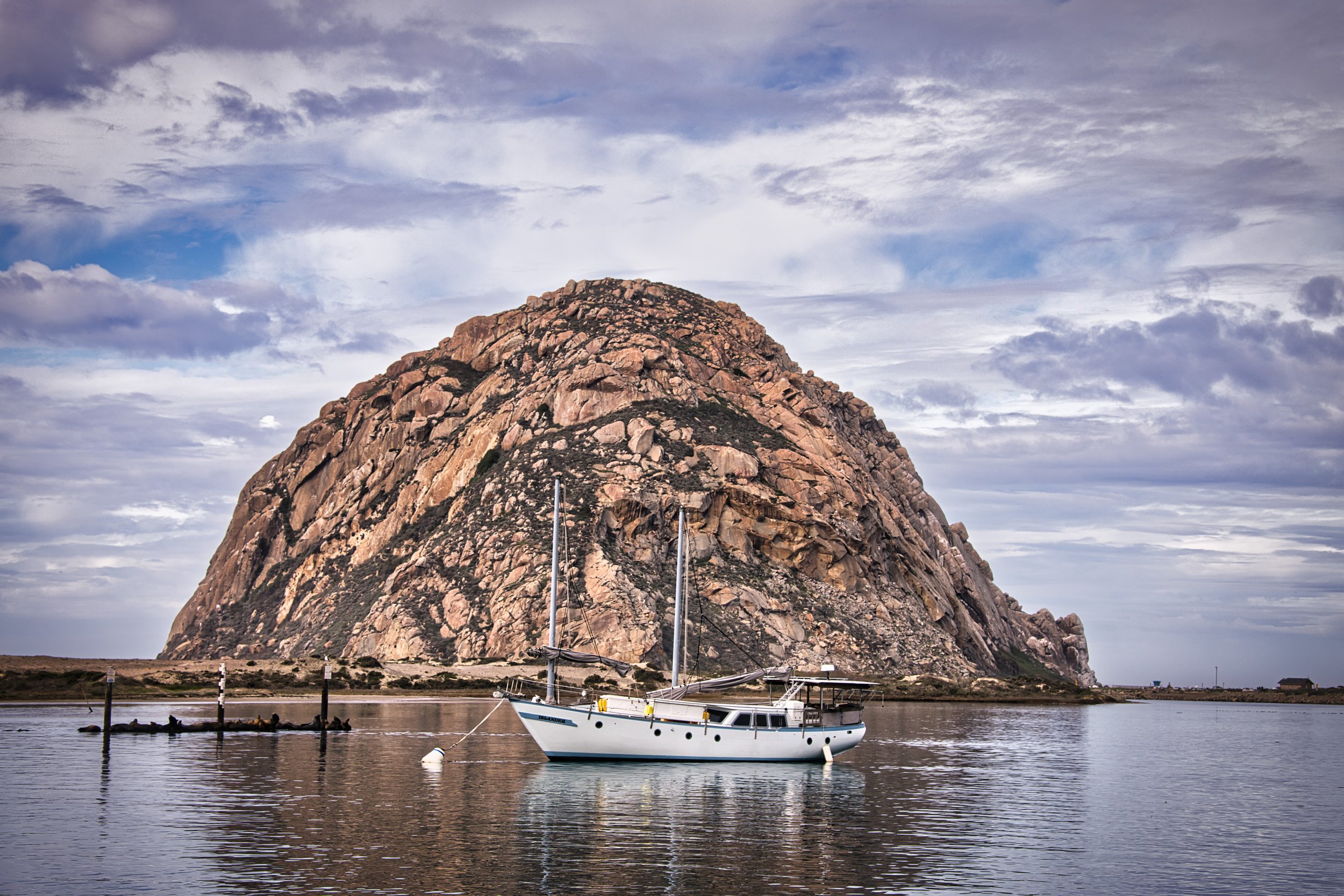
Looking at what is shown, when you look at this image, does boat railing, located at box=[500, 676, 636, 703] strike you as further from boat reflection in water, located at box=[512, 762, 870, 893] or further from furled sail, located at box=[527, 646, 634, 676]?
boat reflection in water, located at box=[512, 762, 870, 893]

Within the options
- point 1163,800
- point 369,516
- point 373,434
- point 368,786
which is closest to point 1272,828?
point 1163,800

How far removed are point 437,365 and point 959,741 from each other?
426 ft

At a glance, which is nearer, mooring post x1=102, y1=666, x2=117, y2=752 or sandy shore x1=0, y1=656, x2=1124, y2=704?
mooring post x1=102, y1=666, x2=117, y2=752

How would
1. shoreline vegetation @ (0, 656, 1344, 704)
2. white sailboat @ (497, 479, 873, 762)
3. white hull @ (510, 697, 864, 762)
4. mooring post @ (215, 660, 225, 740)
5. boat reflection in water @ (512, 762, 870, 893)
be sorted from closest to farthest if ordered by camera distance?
boat reflection in water @ (512, 762, 870, 893)
white hull @ (510, 697, 864, 762)
white sailboat @ (497, 479, 873, 762)
mooring post @ (215, 660, 225, 740)
shoreline vegetation @ (0, 656, 1344, 704)

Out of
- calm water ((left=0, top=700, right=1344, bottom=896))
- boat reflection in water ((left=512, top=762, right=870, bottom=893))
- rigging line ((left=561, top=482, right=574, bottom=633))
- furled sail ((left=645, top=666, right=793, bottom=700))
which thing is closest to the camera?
calm water ((left=0, top=700, right=1344, bottom=896))

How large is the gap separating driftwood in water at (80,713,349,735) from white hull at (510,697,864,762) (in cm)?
1716

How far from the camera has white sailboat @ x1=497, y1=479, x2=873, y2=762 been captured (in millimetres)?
62500

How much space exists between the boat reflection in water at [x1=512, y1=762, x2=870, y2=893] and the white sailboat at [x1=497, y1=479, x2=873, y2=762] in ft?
3.14

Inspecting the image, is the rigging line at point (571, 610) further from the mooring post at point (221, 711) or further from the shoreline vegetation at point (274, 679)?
the mooring post at point (221, 711)

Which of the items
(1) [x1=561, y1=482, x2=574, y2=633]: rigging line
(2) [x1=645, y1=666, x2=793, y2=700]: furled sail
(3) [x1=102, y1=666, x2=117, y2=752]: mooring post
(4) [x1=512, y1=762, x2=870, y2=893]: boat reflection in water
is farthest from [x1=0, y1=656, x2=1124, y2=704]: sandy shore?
(4) [x1=512, y1=762, x2=870, y2=893]: boat reflection in water

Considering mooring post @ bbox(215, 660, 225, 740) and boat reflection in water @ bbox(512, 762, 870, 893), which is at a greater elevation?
mooring post @ bbox(215, 660, 225, 740)

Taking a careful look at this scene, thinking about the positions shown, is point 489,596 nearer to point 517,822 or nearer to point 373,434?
point 373,434

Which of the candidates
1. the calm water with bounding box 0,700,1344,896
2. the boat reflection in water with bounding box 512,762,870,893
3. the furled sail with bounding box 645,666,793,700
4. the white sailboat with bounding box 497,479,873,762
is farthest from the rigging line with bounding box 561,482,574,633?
the boat reflection in water with bounding box 512,762,870,893

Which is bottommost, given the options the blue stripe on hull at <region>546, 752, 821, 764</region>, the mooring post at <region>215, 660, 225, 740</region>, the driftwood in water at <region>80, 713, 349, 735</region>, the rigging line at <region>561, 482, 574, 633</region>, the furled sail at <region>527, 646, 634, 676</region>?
the blue stripe on hull at <region>546, 752, 821, 764</region>
